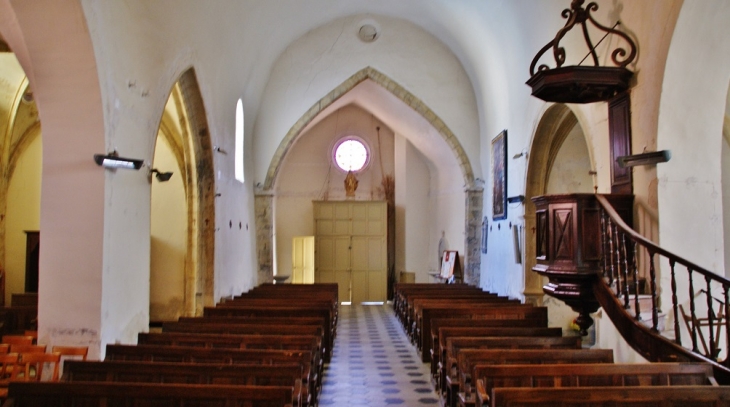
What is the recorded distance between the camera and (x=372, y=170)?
1916 cm

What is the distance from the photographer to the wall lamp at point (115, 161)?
6012 millimetres

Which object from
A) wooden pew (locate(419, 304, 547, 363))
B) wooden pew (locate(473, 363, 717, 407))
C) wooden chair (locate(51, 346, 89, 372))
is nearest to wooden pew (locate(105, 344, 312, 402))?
wooden chair (locate(51, 346, 89, 372))

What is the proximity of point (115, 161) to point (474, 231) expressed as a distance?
9.81 metres

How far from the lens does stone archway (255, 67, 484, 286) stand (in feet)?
47.2

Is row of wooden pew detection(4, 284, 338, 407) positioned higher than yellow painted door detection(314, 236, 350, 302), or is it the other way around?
yellow painted door detection(314, 236, 350, 302)

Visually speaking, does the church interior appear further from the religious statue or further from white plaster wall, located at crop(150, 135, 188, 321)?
the religious statue

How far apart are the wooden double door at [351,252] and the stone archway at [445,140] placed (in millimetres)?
3788

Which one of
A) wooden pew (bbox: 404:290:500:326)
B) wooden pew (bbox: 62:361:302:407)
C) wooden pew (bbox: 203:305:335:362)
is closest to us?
wooden pew (bbox: 62:361:302:407)

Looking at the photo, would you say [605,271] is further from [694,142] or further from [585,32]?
[585,32]

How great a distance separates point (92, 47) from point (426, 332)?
593cm

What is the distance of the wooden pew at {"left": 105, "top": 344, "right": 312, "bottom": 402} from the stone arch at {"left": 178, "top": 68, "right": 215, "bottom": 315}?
15.7 feet

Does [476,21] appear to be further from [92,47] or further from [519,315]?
[92,47]

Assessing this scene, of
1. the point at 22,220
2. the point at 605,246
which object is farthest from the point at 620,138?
the point at 22,220

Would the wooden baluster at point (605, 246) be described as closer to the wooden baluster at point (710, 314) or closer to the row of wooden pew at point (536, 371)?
the row of wooden pew at point (536, 371)
